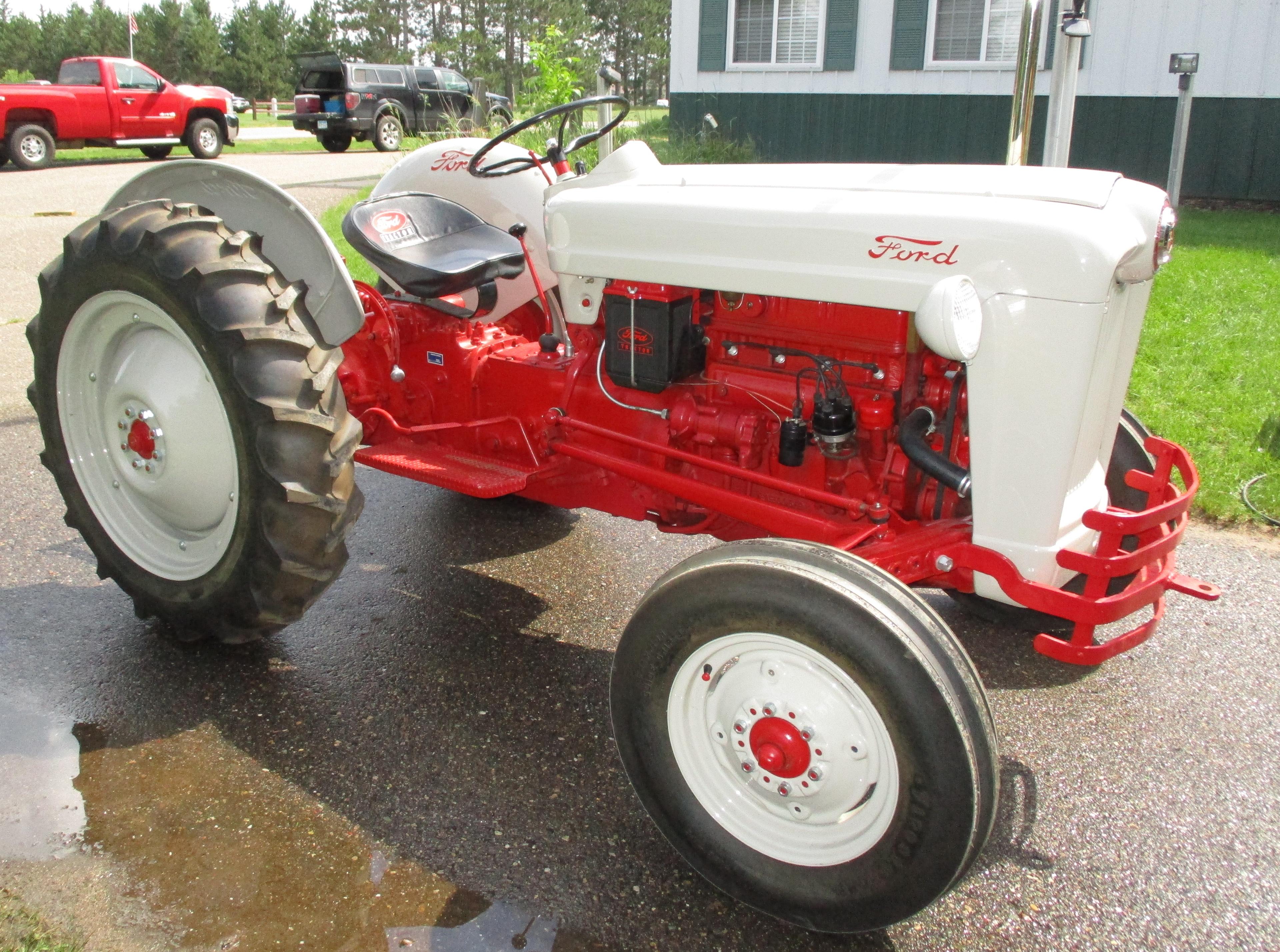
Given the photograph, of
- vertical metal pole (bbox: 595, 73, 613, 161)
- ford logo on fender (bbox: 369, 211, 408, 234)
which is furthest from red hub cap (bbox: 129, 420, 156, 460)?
vertical metal pole (bbox: 595, 73, 613, 161)

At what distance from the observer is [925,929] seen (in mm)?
2127

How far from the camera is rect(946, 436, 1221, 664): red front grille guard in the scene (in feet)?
7.29

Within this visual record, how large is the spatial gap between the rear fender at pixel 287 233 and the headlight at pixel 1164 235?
2.03m

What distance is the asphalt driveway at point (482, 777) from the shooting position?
2.14 metres

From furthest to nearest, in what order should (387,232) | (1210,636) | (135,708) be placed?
1. (387,232)
2. (1210,636)
3. (135,708)

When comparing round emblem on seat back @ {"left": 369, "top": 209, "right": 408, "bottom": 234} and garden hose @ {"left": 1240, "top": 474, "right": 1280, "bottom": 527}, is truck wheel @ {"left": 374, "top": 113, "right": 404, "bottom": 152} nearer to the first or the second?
round emblem on seat back @ {"left": 369, "top": 209, "right": 408, "bottom": 234}

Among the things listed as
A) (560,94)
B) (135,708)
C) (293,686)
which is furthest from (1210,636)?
(560,94)

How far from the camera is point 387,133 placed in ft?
69.3

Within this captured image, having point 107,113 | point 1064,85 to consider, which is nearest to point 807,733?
point 1064,85

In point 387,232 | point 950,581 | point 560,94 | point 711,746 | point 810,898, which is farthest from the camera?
point 560,94

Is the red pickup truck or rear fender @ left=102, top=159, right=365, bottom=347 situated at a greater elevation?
the red pickup truck

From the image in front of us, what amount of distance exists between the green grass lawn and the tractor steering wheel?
281 cm

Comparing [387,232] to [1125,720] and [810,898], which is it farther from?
[1125,720]

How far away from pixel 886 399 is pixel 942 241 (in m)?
0.42
